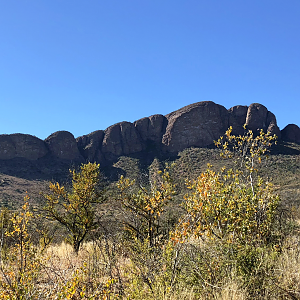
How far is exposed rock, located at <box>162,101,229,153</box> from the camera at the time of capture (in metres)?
76.7

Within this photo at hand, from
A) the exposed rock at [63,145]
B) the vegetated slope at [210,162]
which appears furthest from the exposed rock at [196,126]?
the exposed rock at [63,145]

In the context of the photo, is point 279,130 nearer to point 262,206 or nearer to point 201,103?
point 201,103

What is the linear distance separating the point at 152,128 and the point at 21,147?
45452 mm

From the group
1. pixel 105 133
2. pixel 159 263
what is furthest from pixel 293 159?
pixel 105 133

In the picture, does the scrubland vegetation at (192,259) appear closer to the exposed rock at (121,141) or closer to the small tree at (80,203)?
the small tree at (80,203)

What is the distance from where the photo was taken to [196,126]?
264 ft

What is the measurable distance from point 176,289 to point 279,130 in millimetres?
88904

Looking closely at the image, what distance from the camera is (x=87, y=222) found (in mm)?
9594

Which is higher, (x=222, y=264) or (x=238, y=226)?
(x=238, y=226)

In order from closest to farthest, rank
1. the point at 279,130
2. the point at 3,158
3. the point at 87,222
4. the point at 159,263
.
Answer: the point at 159,263, the point at 87,222, the point at 3,158, the point at 279,130

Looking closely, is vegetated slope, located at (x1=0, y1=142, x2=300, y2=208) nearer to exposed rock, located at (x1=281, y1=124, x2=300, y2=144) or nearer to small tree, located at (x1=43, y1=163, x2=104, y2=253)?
exposed rock, located at (x1=281, y1=124, x2=300, y2=144)

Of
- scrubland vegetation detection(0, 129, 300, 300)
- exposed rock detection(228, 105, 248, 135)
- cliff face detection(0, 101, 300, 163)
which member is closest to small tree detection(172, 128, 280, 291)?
scrubland vegetation detection(0, 129, 300, 300)

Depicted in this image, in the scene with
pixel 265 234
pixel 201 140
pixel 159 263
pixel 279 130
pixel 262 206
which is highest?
pixel 279 130

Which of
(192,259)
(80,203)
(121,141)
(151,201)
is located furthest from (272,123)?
(192,259)
